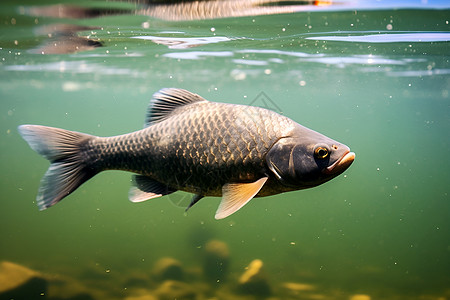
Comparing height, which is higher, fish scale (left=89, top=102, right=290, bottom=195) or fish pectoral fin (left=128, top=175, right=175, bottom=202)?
fish scale (left=89, top=102, right=290, bottom=195)

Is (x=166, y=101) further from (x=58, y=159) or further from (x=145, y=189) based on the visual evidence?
(x=58, y=159)

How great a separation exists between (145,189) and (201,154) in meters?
0.83

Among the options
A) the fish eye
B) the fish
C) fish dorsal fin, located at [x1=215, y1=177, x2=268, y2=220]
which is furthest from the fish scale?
the fish eye

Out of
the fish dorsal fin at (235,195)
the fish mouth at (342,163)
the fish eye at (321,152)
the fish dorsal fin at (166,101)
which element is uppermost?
the fish dorsal fin at (166,101)

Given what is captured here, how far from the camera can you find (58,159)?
3896 millimetres

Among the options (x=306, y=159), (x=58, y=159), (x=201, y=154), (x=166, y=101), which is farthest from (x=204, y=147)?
(x=58, y=159)

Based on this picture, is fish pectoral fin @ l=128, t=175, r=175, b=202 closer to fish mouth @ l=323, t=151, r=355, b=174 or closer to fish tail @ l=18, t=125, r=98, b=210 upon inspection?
fish tail @ l=18, t=125, r=98, b=210

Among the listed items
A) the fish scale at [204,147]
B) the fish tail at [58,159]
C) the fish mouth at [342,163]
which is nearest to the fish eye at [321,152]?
the fish mouth at [342,163]

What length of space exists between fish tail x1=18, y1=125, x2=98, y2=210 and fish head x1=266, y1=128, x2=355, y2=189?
2168 mm

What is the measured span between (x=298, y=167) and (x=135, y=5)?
548 centimetres

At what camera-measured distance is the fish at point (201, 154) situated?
11.1 ft

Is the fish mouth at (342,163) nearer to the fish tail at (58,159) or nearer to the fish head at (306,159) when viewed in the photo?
the fish head at (306,159)

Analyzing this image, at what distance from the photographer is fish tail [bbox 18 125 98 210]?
3.75 m

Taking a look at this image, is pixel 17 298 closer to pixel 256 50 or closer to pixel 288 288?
pixel 288 288
